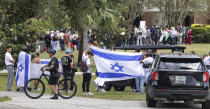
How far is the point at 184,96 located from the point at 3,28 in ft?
45.9

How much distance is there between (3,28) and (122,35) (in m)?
14.9

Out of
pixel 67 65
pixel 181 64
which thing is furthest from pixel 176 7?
pixel 181 64

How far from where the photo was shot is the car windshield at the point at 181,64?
1589cm

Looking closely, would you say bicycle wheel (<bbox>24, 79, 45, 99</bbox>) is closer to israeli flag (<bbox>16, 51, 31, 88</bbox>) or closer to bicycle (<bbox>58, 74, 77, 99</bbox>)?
bicycle (<bbox>58, 74, 77, 99</bbox>)

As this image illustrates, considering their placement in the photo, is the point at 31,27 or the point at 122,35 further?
the point at 122,35

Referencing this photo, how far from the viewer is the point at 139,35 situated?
1732 inches

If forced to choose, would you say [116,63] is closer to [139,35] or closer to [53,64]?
[53,64]

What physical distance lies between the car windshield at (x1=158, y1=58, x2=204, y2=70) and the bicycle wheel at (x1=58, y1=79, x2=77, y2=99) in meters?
3.65

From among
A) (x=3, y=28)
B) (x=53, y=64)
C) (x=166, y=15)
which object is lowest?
(x=53, y=64)

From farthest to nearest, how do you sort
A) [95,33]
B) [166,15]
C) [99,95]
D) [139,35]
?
1. [166,15]
2. [139,35]
3. [95,33]
4. [99,95]

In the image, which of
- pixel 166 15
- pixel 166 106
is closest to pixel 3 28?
pixel 166 106

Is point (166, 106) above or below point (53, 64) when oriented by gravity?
below

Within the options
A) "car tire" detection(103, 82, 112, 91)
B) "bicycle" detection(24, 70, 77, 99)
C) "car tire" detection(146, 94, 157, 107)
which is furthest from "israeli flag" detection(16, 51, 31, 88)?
"car tire" detection(146, 94, 157, 107)

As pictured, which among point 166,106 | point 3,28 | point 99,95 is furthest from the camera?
point 3,28
